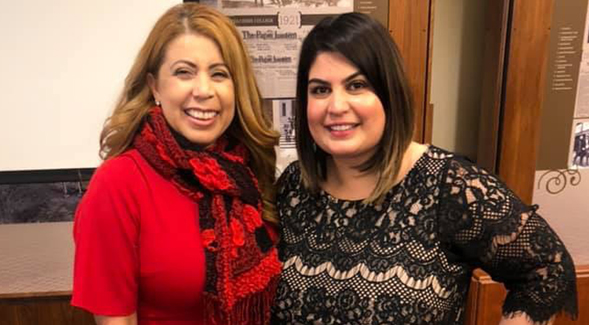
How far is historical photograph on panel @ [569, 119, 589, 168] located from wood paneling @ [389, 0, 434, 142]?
66cm

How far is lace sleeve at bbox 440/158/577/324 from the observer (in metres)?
1.08

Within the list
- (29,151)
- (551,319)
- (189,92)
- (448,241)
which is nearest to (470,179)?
(448,241)

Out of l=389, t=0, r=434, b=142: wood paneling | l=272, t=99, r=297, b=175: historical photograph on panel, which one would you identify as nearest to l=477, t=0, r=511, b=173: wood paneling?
l=389, t=0, r=434, b=142: wood paneling

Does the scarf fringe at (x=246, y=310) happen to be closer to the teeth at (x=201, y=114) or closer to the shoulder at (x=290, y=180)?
the shoulder at (x=290, y=180)

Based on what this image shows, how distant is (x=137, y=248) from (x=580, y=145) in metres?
1.83

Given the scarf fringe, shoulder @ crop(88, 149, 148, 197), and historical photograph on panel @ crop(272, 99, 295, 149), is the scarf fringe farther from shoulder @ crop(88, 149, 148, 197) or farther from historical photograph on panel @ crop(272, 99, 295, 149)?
historical photograph on panel @ crop(272, 99, 295, 149)

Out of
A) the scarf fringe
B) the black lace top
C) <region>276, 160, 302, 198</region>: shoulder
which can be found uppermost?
<region>276, 160, 302, 198</region>: shoulder

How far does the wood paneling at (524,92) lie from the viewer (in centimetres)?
189

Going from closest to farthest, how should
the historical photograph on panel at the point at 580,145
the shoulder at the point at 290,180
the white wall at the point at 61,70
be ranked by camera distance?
the shoulder at the point at 290,180
the white wall at the point at 61,70
the historical photograph on panel at the point at 580,145

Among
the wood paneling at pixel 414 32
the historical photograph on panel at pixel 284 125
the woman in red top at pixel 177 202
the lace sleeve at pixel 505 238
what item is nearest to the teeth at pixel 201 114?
the woman in red top at pixel 177 202

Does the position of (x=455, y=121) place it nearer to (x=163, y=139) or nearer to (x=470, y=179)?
(x=470, y=179)

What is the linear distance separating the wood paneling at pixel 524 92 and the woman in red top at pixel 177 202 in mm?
1231

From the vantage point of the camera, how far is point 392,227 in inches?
44.1

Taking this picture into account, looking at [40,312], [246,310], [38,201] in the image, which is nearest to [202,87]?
[246,310]
